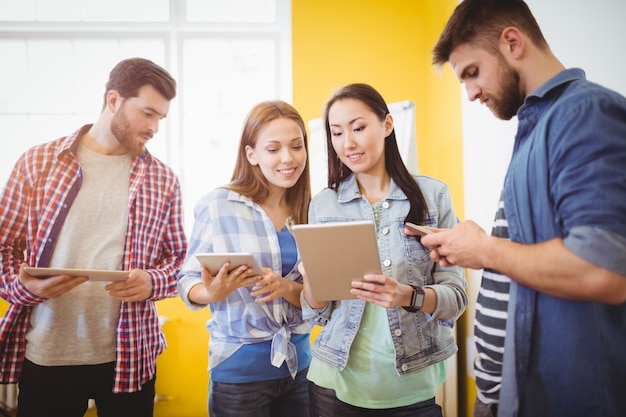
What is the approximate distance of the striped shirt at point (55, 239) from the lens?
4.93 feet

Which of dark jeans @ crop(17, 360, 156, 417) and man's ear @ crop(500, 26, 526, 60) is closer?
man's ear @ crop(500, 26, 526, 60)

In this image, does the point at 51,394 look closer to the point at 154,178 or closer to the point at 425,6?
the point at 154,178

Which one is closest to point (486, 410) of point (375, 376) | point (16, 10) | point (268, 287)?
point (375, 376)

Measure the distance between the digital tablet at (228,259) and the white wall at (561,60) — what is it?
1.25 metres

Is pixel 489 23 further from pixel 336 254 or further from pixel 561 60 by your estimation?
pixel 561 60

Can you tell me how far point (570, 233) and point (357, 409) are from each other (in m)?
0.76

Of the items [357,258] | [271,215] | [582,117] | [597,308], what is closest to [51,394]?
[271,215]

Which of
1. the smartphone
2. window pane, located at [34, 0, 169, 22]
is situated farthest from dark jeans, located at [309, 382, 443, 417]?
window pane, located at [34, 0, 169, 22]

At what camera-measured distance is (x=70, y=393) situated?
1469 millimetres

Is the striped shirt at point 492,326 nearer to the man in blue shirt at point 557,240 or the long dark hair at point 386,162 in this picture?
the man in blue shirt at point 557,240

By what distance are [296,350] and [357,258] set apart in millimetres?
514

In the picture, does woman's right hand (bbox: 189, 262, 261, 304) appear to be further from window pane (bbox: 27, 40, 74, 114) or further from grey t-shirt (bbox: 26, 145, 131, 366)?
window pane (bbox: 27, 40, 74, 114)

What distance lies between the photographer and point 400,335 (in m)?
1.20

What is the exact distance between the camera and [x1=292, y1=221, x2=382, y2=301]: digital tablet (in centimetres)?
104
